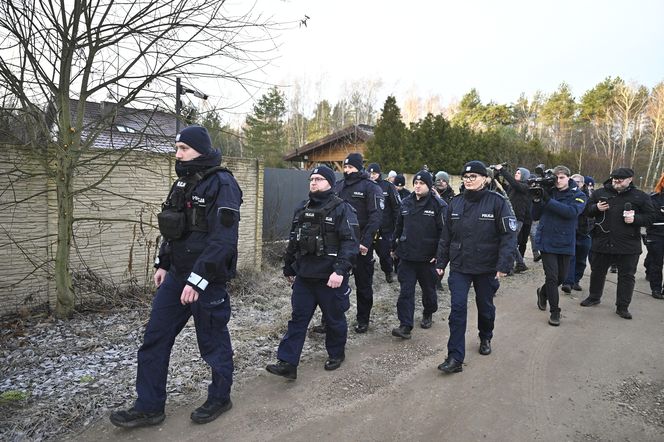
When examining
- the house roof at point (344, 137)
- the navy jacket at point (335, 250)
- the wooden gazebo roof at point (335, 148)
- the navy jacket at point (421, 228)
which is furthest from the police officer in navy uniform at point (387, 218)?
the house roof at point (344, 137)

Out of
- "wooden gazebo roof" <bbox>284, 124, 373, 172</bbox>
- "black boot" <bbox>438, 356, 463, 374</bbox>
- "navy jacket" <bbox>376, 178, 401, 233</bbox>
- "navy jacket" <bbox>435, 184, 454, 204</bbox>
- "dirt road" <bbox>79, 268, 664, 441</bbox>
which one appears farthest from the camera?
"wooden gazebo roof" <bbox>284, 124, 373, 172</bbox>

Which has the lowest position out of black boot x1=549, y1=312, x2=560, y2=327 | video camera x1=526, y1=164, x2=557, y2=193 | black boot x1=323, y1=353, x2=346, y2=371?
black boot x1=323, y1=353, x2=346, y2=371

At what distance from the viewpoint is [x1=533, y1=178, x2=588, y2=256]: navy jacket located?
546cm

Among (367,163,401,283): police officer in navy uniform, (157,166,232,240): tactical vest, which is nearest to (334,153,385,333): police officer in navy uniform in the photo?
(367,163,401,283): police officer in navy uniform

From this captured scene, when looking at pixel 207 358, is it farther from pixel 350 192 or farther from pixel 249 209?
pixel 249 209

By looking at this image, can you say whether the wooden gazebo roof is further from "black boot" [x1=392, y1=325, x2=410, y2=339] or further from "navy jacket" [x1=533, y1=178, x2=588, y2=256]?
"black boot" [x1=392, y1=325, x2=410, y2=339]

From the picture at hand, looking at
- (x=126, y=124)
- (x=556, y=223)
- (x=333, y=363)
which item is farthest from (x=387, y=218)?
(x=126, y=124)

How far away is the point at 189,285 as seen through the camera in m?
2.72

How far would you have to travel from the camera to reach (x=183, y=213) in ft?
9.60

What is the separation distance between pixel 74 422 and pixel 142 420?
Result: 50cm

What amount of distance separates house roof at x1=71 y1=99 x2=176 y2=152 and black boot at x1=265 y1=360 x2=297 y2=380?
9.87 feet

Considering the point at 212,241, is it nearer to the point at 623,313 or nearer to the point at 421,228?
the point at 421,228

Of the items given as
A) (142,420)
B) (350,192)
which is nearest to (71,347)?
(142,420)

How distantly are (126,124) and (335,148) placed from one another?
16942 millimetres
